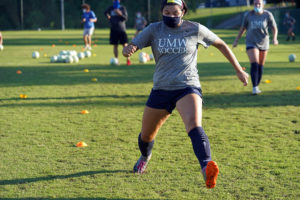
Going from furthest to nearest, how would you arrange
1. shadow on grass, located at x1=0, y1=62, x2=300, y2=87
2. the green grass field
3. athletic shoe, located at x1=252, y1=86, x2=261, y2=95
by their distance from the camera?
shadow on grass, located at x1=0, y1=62, x2=300, y2=87 < athletic shoe, located at x1=252, y1=86, x2=261, y2=95 < the green grass field

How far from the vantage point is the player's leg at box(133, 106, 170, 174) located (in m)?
4.87

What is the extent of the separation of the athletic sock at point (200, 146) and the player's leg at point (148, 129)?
21.4 inches

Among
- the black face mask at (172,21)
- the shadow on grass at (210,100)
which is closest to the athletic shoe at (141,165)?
the black face mask at (172,21)

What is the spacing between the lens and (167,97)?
479 cm

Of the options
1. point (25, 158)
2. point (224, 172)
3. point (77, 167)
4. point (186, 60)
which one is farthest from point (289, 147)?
point (25, 158)

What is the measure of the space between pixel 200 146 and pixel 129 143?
2.49 m

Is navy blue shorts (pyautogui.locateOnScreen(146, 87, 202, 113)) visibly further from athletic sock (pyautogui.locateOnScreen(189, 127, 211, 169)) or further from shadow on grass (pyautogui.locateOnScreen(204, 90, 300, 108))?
shadow on grass (pyautogui.locateOnScreen(204, 90, 300, 108))

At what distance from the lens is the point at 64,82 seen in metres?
13.0

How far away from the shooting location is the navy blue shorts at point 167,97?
187 inches

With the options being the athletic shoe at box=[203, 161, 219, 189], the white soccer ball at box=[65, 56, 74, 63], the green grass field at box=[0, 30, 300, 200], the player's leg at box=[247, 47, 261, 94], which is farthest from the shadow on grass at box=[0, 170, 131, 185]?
the white soccer ball at box=[65, 56, 74, 63]

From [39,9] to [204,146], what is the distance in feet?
209

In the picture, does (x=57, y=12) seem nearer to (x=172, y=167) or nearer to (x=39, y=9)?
(x=39, y=9)

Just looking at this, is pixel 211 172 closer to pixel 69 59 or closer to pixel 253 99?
pixel 253 99

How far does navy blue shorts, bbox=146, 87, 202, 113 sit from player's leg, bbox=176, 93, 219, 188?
66 millimetres
